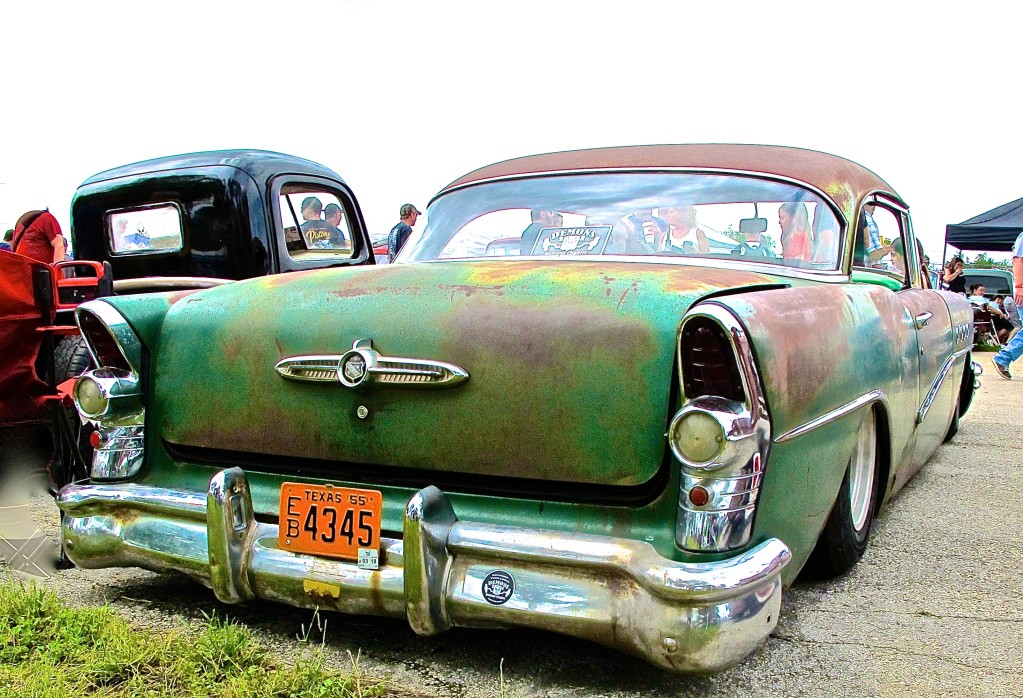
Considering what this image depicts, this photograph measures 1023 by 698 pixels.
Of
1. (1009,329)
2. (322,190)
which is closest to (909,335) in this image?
(322,190)

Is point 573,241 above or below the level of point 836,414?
above

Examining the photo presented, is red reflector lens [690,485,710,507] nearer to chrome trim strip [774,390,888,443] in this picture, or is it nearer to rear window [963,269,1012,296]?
chrome trim strip [774,390,888,443]

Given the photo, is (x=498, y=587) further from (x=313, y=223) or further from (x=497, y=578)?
(x=313, y=223)

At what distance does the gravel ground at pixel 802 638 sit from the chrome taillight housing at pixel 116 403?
0.45 m

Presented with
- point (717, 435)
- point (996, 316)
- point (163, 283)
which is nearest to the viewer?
point (717, 435)

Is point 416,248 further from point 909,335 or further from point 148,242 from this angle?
point 148,242

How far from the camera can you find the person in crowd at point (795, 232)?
3.20 m

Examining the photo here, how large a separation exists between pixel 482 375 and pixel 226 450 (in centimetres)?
85

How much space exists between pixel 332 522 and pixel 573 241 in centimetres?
134

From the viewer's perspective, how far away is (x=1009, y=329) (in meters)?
15.6

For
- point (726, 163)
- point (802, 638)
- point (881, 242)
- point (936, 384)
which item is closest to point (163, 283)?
point (726, 163)

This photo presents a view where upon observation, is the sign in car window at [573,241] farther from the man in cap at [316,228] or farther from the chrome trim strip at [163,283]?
the man in cap at [316,228]

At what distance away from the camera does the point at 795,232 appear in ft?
10.7

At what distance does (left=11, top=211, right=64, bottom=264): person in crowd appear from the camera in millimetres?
6348
